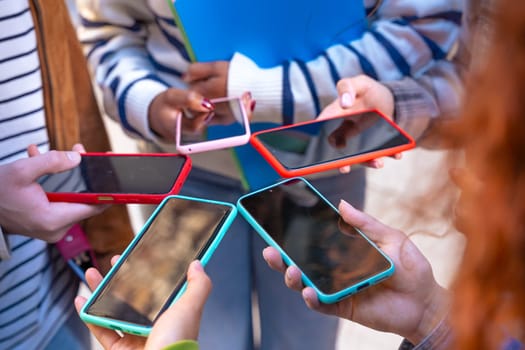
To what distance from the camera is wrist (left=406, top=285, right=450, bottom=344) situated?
39cm

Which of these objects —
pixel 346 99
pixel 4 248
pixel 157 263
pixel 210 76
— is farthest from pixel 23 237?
pixel 346 99

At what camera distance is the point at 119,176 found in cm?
50

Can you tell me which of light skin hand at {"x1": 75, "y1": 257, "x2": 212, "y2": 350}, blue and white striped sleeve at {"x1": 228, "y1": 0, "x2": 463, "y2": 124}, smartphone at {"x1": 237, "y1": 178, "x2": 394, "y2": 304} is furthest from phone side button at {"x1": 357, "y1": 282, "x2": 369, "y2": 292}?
blue and white striped sleeve at {"x1": 228, "y1": 0, "x2": 463, "y2": 124}

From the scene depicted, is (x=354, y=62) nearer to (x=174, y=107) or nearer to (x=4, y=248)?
(x=174, y=107)

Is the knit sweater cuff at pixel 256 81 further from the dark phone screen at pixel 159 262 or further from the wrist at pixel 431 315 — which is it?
the wrist at pixel 431 315

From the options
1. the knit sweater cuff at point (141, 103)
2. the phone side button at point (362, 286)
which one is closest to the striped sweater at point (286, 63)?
the knit sweater cuff at point (141, 103)

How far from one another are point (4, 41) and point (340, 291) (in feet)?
1.27

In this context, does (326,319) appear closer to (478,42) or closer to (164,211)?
(164,211)

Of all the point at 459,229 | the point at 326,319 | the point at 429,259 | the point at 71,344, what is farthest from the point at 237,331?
the point at 459,229

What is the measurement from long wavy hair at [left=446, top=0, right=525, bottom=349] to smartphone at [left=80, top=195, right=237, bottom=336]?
0.75 ft

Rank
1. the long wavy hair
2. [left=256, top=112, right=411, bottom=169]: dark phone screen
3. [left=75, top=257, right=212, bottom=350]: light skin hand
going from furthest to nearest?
[left=256, top=112, right=411, bottom=169]: dark phone screen < [left=75, top=257, right=212, bottom=350]: light skin hand < the long wavy hair

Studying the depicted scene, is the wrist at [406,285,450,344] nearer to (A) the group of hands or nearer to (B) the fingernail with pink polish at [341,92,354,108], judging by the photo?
(A) the group of hands

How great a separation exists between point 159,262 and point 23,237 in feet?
0.54

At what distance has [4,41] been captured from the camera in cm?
44
